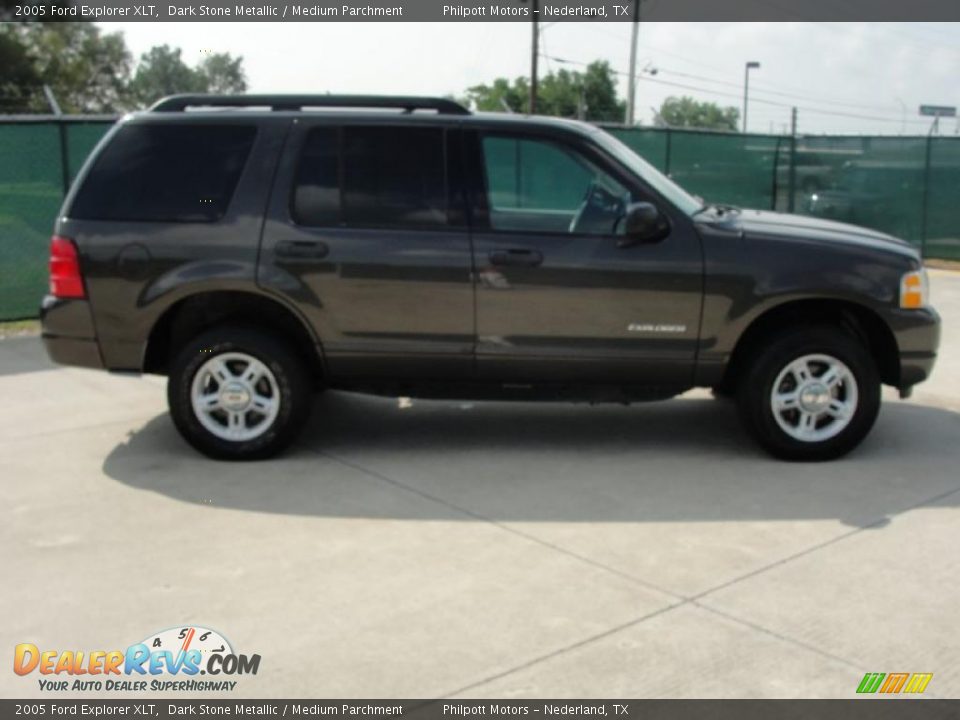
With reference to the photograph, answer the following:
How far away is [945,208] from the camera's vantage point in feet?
53.0

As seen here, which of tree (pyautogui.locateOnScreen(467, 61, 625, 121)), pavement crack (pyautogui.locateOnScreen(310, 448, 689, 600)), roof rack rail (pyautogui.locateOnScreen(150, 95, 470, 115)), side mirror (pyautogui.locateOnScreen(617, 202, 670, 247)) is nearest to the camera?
pavement crack (pyautogui.locateOnScreen(310, 448, 689, 600))

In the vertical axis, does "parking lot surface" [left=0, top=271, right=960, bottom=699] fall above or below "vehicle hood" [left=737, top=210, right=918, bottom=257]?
below

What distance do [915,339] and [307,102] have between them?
12.1 ft

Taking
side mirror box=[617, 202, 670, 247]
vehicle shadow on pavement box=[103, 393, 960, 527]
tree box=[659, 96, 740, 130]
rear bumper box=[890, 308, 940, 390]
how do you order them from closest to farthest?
vehicle shadow on pavement box=[103, 393, 960, 527], side mirror box=[617, 202, 670, 247], rear bumper box=[890, 308, 940, 390], tree box=[659, 96, 740, 130]

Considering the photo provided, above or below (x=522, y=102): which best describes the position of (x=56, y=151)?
below

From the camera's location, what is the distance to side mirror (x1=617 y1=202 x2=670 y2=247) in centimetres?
575

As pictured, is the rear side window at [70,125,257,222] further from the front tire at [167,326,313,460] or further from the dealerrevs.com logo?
the dealerrevs.com logo

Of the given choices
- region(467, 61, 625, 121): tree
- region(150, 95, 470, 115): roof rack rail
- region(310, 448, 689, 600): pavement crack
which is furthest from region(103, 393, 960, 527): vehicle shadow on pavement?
region(467, 61, 625, 121): tree

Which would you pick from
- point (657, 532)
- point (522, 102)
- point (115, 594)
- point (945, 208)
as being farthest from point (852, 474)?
point (522, 102)

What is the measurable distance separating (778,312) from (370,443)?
8.18 ft

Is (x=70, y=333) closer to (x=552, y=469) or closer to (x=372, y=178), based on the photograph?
(x=372, y=178)

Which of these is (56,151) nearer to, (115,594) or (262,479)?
(262,479)

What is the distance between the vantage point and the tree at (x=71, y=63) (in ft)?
207

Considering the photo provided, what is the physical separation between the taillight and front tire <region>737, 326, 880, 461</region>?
12.3 feet
